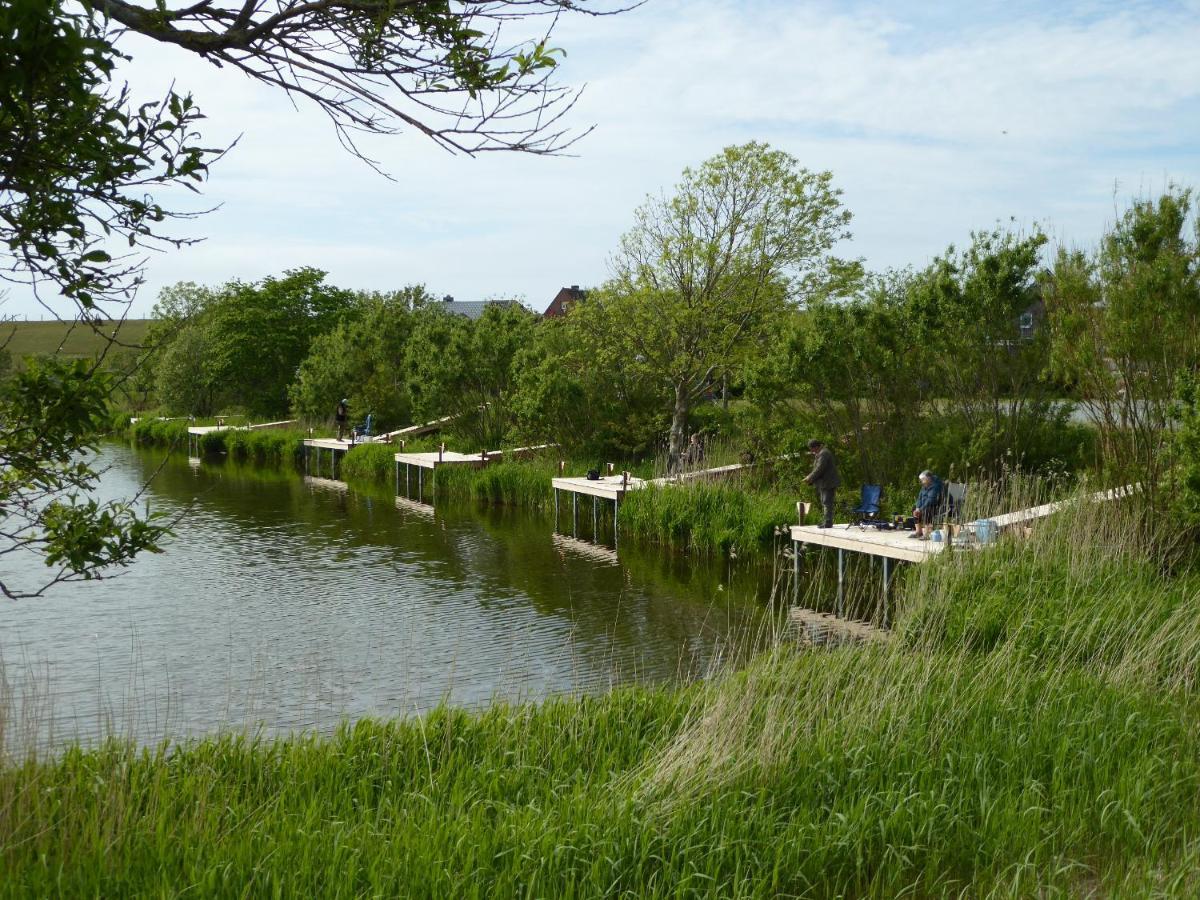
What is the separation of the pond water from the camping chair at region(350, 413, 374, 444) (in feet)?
39.6

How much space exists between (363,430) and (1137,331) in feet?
86.8

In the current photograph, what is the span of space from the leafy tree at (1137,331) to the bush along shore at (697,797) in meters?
5.11

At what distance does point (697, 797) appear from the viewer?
5.57 m

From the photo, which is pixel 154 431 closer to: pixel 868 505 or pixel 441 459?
pixel 441 459

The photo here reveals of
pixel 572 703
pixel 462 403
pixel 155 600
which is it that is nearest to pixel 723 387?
pixel 462 403

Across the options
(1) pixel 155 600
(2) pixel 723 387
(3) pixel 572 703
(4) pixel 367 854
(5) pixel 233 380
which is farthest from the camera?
(5) pixel 233 380

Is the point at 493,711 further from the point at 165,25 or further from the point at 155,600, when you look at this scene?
the point at 155,600

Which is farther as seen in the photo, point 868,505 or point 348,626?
point 868,505

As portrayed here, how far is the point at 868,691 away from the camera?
23.7 ft

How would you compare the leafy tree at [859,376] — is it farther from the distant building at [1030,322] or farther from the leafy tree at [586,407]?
the leafy tree at [586,407]

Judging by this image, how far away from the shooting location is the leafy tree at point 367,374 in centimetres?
3706

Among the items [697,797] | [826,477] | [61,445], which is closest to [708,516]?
[826,477]

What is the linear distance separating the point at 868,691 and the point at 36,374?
5242 millimetres

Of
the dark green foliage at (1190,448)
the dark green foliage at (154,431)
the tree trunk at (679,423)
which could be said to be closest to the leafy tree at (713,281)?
the tree trunk at (679,423)
